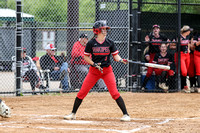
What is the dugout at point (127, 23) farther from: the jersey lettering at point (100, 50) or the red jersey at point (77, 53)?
the jersey lettering at point (100, 50)

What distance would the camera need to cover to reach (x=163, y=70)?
40.6 feet

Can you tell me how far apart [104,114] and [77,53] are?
4.14 metres

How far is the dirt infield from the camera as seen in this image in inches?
Result: 246

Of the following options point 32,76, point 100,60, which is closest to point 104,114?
point 100,60

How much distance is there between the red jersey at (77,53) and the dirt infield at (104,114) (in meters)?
1.01

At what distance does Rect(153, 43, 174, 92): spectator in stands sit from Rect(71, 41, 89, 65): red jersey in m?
2.27

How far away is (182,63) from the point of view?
12.5m

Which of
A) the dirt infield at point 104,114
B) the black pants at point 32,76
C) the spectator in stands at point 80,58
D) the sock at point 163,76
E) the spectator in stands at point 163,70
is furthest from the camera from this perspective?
the sock at point 163,76

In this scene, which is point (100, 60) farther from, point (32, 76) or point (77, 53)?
point (32, 76)

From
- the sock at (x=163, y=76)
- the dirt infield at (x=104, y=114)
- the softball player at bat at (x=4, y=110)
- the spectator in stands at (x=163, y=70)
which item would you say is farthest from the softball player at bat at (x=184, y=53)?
the softball player at bat at (x=4, y=110)

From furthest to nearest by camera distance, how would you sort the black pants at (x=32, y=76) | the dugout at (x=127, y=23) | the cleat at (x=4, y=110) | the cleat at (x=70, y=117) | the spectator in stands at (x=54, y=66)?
the dugout at (x=127, y=23)
the spectator in stands at (x=54, y=66)
the black pants at (x=32, y=76)
the cleat at (x=70, y=117)
the cleat at (x=4, y=110)

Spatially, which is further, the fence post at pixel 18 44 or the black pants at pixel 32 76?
the black pants at pixel 32 76

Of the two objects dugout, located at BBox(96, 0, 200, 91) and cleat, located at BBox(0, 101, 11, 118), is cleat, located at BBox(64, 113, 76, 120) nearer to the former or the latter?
cleat, located at BBox(0, 101, 11, 118)

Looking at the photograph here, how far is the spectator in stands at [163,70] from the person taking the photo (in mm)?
12281
